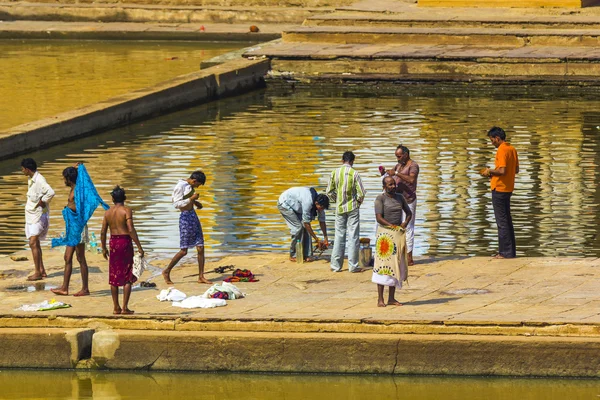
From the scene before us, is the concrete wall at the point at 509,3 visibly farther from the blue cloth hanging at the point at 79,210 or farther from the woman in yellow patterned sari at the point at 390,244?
the blue cloth hanging at the point at 79,210

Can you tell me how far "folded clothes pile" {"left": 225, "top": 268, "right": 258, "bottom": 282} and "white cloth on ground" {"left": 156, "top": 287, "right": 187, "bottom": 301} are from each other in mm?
903

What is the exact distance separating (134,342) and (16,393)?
1.14 meters

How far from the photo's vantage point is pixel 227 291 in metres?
15.0

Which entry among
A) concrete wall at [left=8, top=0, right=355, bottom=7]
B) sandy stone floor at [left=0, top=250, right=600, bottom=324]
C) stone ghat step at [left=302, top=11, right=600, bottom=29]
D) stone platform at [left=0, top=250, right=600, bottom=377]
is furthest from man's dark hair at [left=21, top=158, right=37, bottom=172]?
concrete wall at [left=8, top=0, right=355, bottom=7]

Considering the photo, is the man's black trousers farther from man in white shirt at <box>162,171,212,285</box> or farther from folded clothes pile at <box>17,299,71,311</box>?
folded clothes pile at <box>17,299,71,311</box>

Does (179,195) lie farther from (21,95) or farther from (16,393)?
(21,95)

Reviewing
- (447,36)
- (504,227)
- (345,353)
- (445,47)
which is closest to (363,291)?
(345,353)

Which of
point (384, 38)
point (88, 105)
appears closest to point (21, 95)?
point (88, 105)

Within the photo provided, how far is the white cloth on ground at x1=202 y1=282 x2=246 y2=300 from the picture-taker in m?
15.0

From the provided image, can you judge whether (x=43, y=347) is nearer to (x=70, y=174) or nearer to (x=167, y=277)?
(x=167, y=277)

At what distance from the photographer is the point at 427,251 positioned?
18156 mm

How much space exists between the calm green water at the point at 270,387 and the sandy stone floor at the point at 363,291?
56cm

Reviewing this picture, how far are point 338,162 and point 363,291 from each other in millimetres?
8934

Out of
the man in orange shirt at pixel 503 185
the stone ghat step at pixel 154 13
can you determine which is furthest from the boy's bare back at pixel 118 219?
the stone ghat step at pixel 154 13
